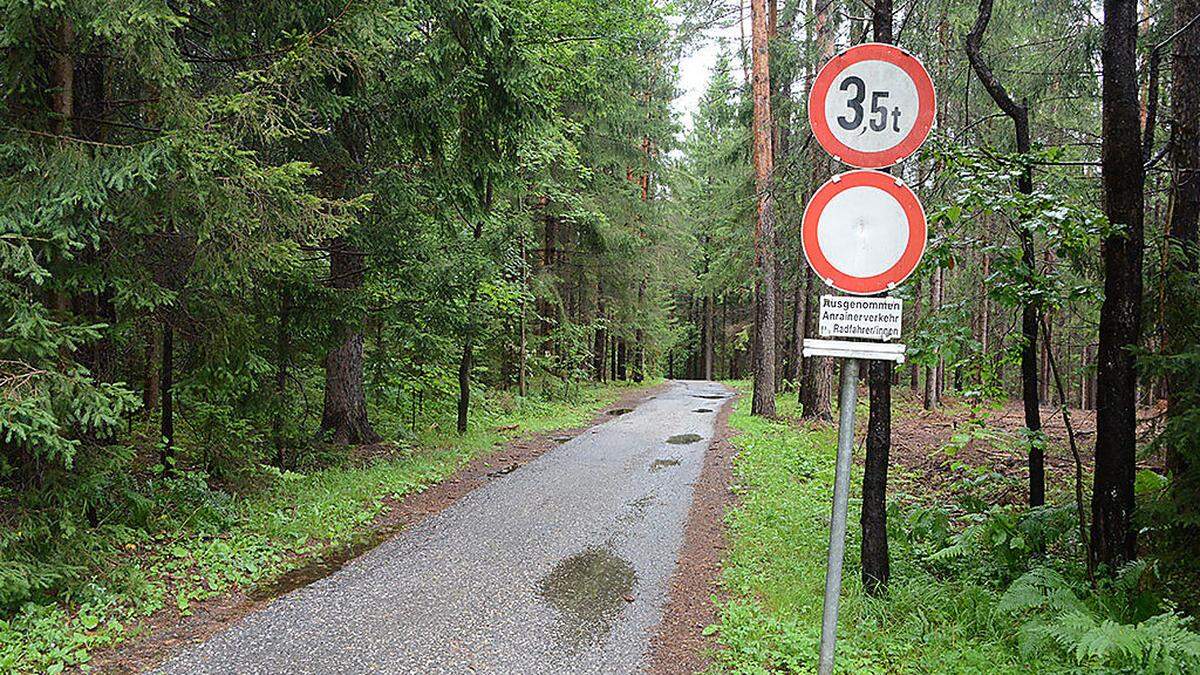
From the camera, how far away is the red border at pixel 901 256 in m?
2.88

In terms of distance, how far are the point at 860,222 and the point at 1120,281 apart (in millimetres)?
2729

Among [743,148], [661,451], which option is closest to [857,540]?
[661,451]

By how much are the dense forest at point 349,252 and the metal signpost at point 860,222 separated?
4.00 ft

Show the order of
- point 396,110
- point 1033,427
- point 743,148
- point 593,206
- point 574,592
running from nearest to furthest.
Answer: point 574,592 → point 1033,427 → point 396,110 → point 743,148 → point 593,206

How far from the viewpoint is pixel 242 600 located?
191 inches

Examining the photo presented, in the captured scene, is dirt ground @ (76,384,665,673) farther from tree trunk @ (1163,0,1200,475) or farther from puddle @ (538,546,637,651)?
tree trunk @ (1163,0,1200,475)

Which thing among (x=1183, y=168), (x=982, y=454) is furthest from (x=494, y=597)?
(x=982, y=454)

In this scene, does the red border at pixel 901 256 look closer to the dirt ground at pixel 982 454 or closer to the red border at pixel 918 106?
the red border at pixel 918 106

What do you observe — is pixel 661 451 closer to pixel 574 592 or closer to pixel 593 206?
pixel 574 592

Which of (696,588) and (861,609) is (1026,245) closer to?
(861,609)

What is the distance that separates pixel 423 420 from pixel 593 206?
25.3 feet

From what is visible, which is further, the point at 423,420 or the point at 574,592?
the point at 423,420

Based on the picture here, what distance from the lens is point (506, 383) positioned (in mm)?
17734

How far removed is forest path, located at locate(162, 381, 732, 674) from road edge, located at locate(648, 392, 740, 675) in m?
0.11
